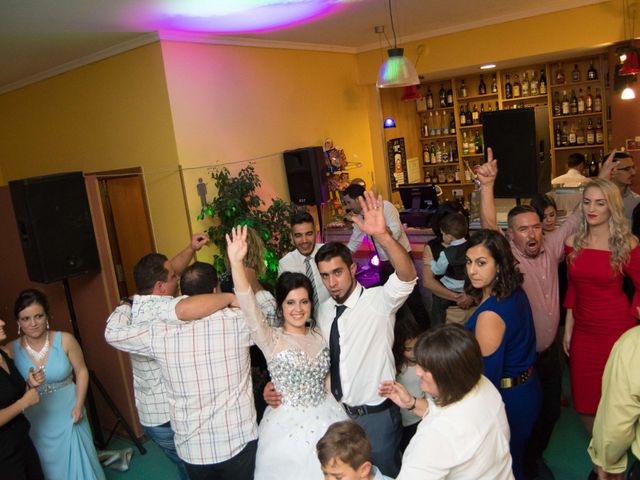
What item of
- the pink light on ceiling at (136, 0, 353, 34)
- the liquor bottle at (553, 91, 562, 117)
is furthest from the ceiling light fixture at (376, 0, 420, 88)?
the liquor bottle at (553, 91, 562, 117)

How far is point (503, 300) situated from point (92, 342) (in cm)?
333

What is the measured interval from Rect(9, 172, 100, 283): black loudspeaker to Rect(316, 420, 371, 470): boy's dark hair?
2739mm

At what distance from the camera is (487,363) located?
2385 millimetres

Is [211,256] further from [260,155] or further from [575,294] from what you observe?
[575,294]

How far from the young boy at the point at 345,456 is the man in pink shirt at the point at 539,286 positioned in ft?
4.97

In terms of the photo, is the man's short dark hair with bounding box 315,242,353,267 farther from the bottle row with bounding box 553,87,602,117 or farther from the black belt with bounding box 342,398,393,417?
the bottle row with bounding box 553,87,602,117

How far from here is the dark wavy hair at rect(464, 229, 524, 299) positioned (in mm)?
2434

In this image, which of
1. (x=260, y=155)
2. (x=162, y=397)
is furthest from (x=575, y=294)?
(x=260, y=155)

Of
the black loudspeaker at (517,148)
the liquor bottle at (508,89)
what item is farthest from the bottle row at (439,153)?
the black loudspeaker at (517,148)

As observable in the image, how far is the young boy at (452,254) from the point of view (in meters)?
3.73

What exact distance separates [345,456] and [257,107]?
4864 mm

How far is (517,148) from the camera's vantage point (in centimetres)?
462

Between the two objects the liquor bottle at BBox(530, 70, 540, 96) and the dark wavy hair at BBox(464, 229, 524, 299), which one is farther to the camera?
the liquor bottle at BBox(530, 70, 540, 96)

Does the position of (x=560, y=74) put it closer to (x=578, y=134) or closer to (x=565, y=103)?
(x=565, y=103)
